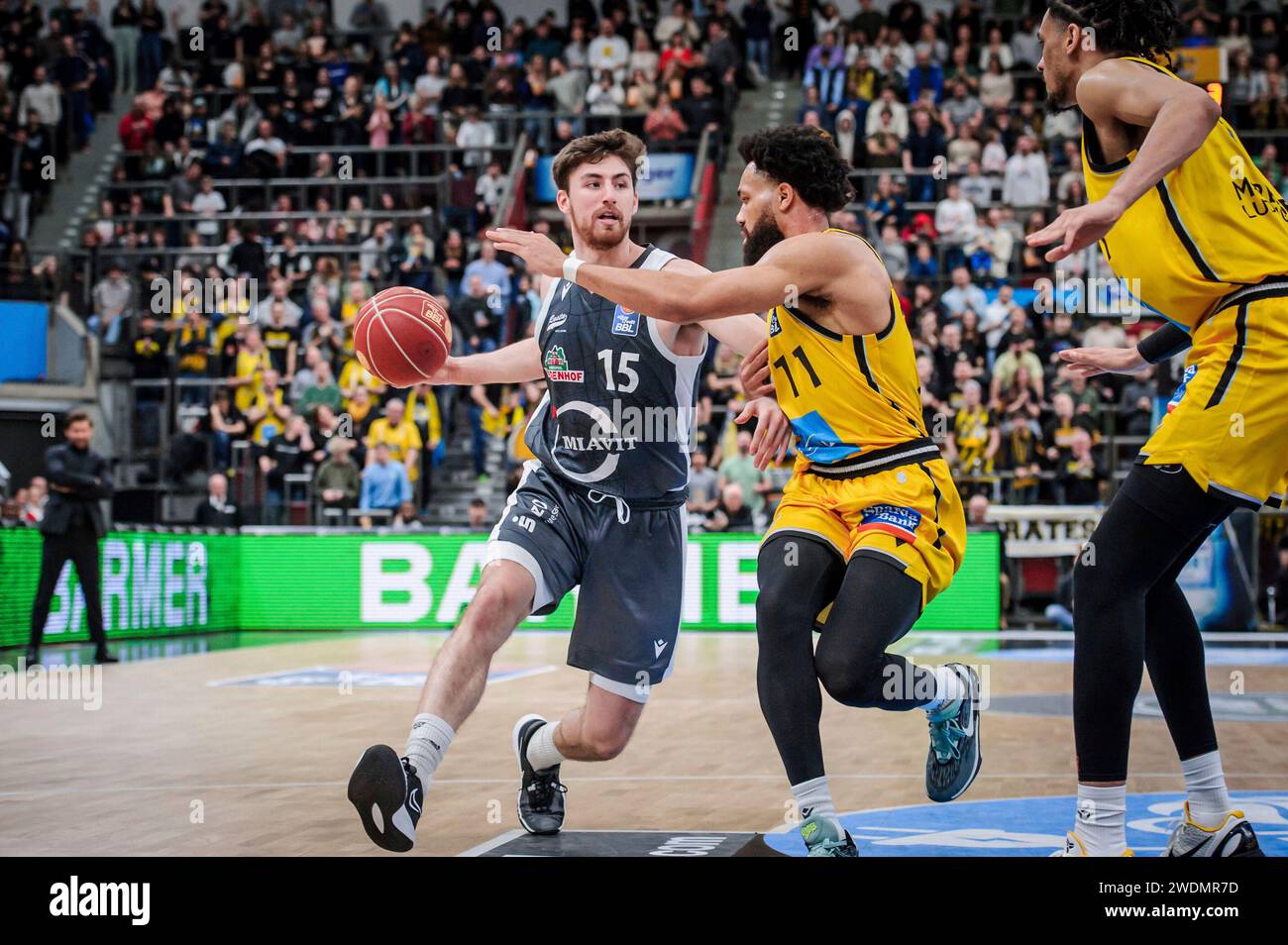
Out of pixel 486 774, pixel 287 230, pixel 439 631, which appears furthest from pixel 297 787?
pixel 287 230

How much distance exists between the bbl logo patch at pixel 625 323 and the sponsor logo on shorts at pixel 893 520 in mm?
1275

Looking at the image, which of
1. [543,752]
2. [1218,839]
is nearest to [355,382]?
[543,752]

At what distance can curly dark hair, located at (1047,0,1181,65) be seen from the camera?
13.6 feet

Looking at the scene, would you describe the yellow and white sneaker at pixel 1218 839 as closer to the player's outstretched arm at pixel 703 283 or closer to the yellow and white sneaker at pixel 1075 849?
the yellow and white sneaker at pixel 1075 849

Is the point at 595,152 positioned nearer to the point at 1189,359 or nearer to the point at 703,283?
the point at 703,283

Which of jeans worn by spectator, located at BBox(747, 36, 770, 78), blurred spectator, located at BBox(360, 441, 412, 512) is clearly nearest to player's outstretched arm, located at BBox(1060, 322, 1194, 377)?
blurred spectator, located at BBox(360, 441, 412, 512)

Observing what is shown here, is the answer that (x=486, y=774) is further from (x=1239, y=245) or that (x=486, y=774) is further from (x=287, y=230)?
(x=287, y=230)

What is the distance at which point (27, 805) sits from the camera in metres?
5.90

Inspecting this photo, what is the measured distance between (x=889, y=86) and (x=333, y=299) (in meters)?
8.11

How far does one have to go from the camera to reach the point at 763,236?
4.78 m

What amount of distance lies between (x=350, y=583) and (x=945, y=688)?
42.4ft

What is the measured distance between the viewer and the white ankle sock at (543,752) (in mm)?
5355
